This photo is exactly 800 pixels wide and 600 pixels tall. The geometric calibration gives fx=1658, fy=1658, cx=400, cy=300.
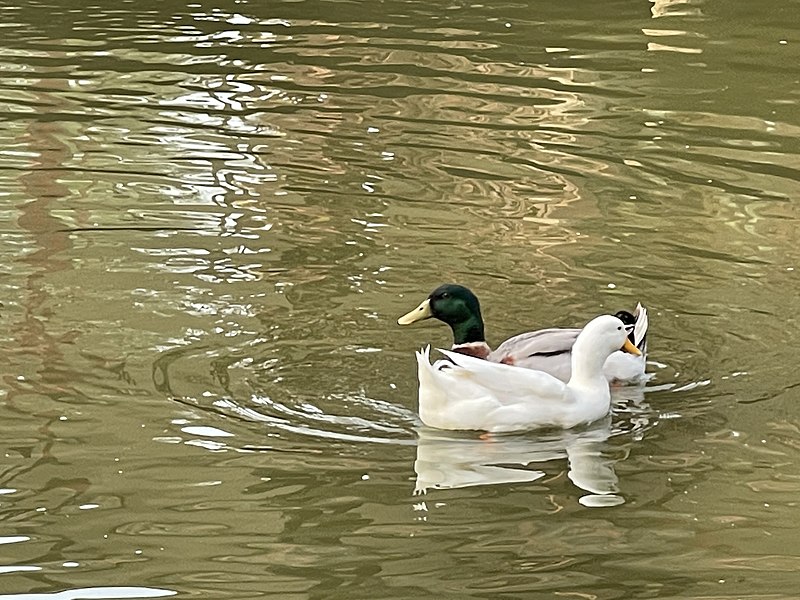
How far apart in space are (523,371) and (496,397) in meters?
0.14

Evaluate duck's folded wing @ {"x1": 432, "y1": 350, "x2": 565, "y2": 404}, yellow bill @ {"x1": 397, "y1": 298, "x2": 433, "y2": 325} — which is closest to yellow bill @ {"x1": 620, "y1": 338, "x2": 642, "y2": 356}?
A: duck's folded wing @ {"x1": 432, "y1": 350, "x2": 565, "y2": 404}

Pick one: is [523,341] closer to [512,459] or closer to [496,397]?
[496,397]

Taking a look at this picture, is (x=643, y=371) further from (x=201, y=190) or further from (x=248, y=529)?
(x=201, y=190)

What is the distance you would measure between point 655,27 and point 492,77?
8.91 ft

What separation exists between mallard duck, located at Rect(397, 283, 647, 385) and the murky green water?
159 millimetres

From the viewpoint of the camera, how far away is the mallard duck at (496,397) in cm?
599

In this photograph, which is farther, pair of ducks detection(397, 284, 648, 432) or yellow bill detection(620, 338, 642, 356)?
yellow bill detection(620, 338, 642, 356)

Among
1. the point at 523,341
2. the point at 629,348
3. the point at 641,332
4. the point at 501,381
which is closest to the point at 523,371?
the point at 501,381

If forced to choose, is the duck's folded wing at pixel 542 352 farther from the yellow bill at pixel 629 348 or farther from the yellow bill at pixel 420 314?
the yellow bill at pixel 420 314

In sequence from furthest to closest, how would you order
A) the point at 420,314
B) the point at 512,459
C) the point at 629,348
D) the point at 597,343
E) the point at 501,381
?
the point at 420,314 → the point at 629,348 → the point at 597,343 → the point at 501,381 → the point at 512,459

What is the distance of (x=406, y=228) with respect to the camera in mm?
8586

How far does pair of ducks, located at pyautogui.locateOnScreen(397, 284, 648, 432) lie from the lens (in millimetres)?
6023

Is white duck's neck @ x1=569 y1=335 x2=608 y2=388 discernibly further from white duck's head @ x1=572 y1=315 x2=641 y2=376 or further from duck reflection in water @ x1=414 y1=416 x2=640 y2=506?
duck reflection in water @ x1=414 y1=416 x2=640 y2=506

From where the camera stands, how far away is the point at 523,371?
610 centimetres
